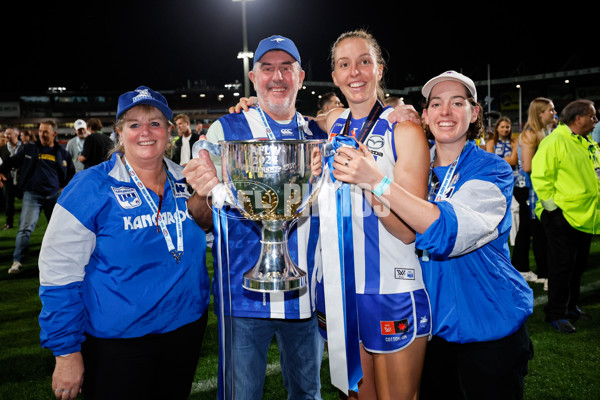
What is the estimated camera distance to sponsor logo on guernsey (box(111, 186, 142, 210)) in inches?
77.2

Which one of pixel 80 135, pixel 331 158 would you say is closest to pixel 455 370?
pixel 331 158

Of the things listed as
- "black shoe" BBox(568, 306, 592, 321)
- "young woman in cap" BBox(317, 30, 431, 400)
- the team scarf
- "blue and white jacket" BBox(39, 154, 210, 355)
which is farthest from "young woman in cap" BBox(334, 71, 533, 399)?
"black shoe" BBox(568, 306, 592, 321)

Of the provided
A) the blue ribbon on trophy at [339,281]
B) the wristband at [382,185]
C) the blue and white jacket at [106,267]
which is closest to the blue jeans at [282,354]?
the blue and white jacket at [106,267]

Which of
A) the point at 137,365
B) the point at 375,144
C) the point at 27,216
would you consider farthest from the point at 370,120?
the point at 27,216

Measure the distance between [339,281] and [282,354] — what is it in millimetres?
922

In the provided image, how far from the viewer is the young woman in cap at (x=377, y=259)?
1733 mm

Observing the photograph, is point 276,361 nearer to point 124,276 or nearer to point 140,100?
point 124,276

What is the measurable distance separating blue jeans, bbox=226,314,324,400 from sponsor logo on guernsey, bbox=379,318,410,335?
1.76 ft

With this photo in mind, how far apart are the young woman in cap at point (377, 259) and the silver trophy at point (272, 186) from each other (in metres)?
0.16

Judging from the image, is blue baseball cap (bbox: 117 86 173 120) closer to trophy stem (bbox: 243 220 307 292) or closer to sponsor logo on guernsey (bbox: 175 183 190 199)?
sponsor logo on guernsey (bbox: 175 183 190 199)

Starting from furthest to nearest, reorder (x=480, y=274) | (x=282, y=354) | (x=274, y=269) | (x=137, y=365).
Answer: (x=282, y=354) < (x=137, y=365) < (x=480, y=274) < (x=274, y=269)

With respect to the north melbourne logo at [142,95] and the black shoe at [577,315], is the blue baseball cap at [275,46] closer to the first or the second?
the north melbourne logo at [142,95]

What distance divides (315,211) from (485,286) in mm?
870

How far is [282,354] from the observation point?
94.9 inches
